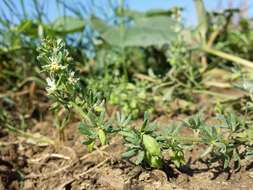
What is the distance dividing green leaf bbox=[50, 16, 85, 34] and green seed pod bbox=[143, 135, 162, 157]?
1.08 meters

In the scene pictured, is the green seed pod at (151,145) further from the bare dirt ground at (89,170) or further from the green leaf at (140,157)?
the bare dirt ground at (89,170)

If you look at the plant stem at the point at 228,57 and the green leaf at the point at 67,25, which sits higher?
the green leaf at the point at 67,25

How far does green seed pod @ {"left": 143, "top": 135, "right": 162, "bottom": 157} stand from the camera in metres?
1.12

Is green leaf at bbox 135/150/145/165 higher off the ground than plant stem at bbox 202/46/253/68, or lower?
lower

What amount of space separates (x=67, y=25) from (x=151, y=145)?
1207 millimetres

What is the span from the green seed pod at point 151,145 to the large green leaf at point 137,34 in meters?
1.10

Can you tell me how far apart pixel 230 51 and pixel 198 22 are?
0.20m

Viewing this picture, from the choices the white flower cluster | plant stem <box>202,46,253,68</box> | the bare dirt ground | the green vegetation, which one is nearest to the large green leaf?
the green vegetation

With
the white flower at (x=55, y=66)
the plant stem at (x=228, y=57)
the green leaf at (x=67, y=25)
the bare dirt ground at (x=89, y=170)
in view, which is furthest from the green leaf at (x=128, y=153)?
the green leaf at (x=67, y=25)

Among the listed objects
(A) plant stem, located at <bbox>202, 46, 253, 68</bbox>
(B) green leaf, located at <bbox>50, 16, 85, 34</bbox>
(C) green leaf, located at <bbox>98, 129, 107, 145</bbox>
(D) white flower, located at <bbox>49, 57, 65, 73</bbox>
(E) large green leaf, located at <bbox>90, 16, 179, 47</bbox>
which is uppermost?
(B) green leaf, located at <bbox>50, 16, 85, 34</bbox>

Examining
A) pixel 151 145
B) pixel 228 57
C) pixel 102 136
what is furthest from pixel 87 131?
pixel 228 57

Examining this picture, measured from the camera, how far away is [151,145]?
1115mm

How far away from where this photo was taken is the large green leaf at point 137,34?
2.19 metres

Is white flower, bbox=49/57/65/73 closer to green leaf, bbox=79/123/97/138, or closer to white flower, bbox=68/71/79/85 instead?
white flower, bbox=68/71/79/85
